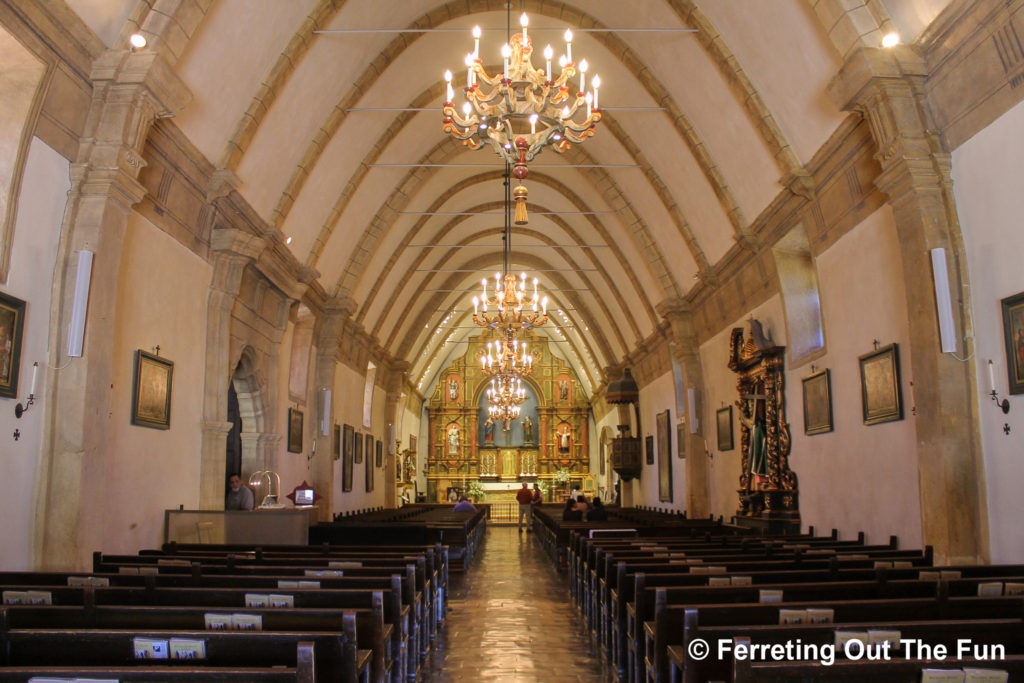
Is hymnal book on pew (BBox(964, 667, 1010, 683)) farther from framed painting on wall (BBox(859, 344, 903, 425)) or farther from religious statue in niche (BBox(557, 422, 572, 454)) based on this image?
religious statue in niche (BBox(557, 422, 572, 454))

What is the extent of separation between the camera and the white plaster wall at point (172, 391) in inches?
293

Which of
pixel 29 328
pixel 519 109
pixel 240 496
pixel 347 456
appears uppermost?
pixel 519 109

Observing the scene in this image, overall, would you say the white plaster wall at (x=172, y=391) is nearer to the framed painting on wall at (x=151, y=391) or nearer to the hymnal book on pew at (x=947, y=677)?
the framed painting on wall at (x=151, y=391)

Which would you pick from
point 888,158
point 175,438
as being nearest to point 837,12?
point 888,158

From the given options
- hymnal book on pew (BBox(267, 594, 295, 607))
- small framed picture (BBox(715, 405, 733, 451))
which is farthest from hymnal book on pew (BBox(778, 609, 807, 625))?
small framed picture (BBox(715, 405, 733, 451))

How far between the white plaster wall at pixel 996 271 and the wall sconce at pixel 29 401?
746cm

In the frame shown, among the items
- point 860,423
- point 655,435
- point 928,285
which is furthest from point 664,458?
point 928,285

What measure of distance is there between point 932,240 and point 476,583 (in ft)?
24.9

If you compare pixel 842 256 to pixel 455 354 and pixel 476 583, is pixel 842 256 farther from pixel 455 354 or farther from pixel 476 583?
pixel 455 354

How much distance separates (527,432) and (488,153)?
17.9 m

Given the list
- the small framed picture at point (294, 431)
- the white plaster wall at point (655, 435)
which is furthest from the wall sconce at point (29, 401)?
the white plaster wall at point (655, 435)

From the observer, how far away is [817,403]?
10062 millimetres

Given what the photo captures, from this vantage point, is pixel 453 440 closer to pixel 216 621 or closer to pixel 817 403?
pixel 817 403

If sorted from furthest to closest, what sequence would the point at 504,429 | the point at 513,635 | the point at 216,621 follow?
1. the point at 504,429
2. the point at 513,635
3. the point at 216,621
